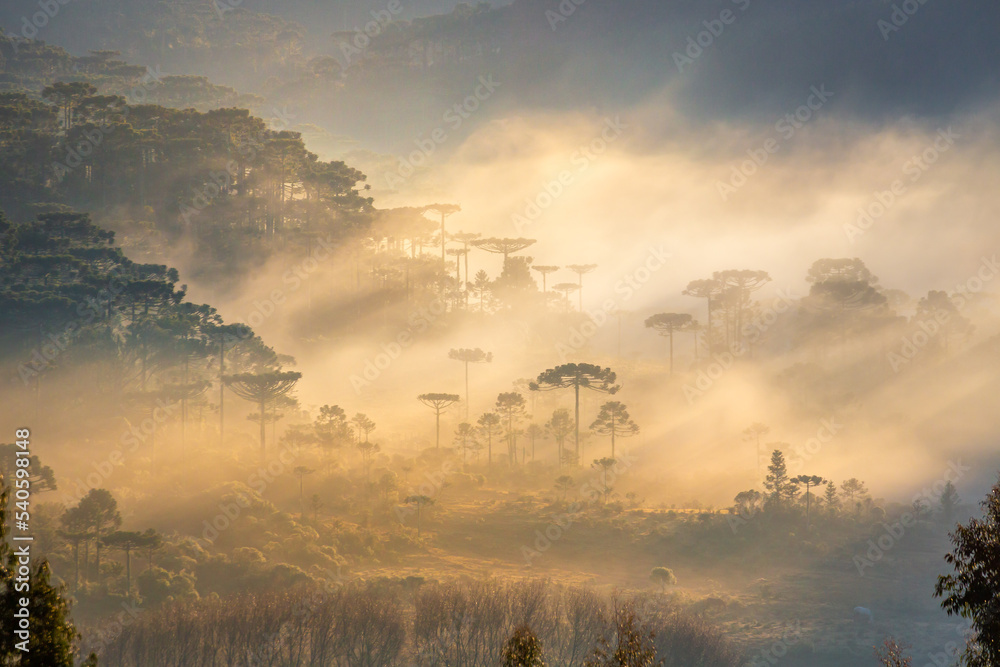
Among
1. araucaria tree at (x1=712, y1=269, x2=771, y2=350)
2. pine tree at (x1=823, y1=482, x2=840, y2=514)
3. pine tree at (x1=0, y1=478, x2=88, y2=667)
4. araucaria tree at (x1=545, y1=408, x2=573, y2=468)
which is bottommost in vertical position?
pine tree at (x1=823, y1=482, x2=840, y2=514)

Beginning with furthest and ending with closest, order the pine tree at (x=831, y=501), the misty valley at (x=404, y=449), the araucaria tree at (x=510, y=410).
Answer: the araucaria tree at (x=510, y=410) → the pine tree at (x=831, y=501) → the misty valley at (x=404, y=449)

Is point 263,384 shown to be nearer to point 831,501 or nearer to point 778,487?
point 778,487

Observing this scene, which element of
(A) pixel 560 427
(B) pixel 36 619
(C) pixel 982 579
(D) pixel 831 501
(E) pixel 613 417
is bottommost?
(D) pixel 831 501

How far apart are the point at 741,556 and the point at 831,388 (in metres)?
55.2

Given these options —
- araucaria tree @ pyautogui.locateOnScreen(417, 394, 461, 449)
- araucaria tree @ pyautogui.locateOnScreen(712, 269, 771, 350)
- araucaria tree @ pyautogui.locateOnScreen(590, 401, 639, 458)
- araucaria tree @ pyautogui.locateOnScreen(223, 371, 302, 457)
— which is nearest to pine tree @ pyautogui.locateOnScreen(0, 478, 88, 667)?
araucaria tree @ pyautogui.locateOnScreen(223, 371, 302, 457)

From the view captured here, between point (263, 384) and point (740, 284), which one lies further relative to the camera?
point (740, 284)

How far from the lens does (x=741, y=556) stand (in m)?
61.1

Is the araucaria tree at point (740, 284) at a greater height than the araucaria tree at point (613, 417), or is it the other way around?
the araucaria tree at point (740, 284)

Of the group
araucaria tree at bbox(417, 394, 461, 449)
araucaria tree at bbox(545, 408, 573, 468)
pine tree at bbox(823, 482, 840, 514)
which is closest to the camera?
pine tree at bbox(823, 482, 840, 514)

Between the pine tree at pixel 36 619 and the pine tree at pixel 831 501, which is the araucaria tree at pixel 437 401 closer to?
the pine tree at pixel 831 501

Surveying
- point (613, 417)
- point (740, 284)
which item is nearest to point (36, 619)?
point (613, 417)

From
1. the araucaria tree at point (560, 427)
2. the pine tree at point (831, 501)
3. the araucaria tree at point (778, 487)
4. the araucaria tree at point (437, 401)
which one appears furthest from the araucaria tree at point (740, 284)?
the araucaria tree at point (437, 401)

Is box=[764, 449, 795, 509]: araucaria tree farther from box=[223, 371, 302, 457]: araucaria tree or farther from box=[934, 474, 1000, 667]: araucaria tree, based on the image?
box=[934, 474, 1000, 667]: araucaria tree

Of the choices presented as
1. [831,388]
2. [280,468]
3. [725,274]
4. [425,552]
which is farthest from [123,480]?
[831,388]
